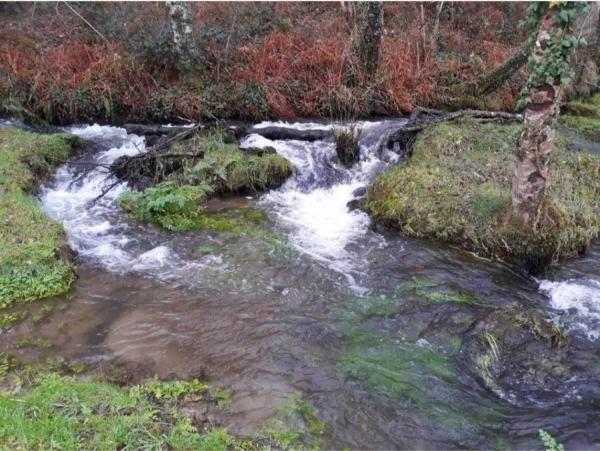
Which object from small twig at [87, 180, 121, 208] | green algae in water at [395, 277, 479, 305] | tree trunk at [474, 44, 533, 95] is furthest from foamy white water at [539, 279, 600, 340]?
tree trunk at [474, 44, 533, 95]

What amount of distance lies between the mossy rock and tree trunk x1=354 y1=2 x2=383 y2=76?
8.91 meters

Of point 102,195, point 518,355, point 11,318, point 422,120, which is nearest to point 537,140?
point 518,355

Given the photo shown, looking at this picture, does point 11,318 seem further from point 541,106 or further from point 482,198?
point 541,106

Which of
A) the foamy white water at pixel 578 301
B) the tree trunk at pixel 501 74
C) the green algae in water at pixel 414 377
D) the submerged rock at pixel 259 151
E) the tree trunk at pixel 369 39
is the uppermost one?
the tree trunk at pixel 369 39

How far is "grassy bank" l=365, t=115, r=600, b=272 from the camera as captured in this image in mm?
6875

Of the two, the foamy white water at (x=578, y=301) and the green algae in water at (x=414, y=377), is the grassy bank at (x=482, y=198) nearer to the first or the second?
A: the foamy white water at (x=578, y=301)

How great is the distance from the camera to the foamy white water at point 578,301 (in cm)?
572

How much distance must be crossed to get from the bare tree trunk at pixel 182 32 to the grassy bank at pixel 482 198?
638 cm

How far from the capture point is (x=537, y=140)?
6.13 metres

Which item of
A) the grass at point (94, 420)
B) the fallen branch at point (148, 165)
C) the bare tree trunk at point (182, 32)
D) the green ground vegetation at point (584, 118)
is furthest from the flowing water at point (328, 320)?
the bare tree trunk at point (182, 32)

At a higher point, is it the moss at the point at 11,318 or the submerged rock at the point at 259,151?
the submerged rock at the point at 259,151

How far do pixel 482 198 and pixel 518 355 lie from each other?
9.84 ft

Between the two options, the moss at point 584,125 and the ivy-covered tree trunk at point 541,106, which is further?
the moss at point 584,125

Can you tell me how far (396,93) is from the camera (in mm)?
12500
